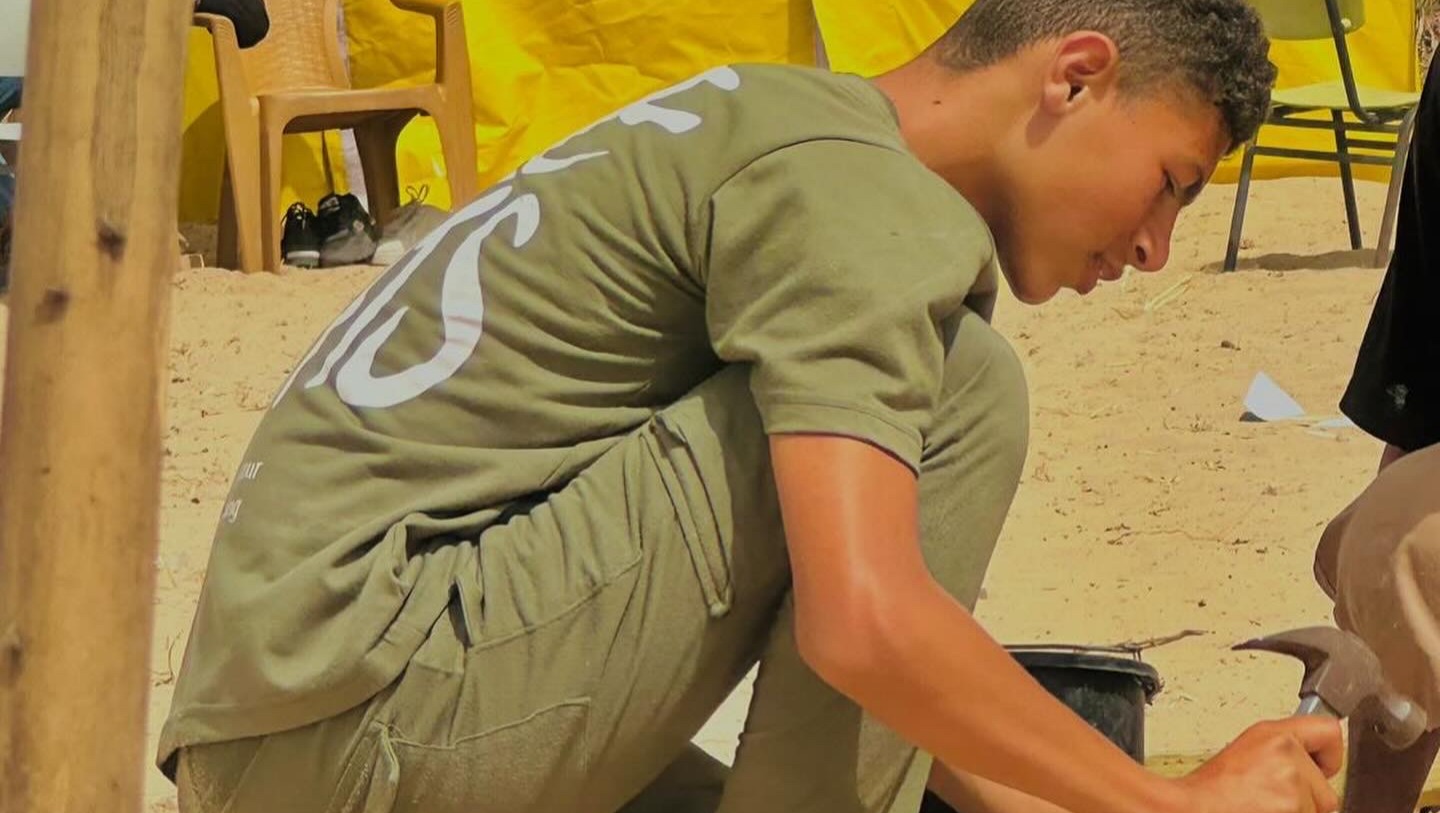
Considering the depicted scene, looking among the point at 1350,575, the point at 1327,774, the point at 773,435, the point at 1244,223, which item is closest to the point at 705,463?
the point at 773,435

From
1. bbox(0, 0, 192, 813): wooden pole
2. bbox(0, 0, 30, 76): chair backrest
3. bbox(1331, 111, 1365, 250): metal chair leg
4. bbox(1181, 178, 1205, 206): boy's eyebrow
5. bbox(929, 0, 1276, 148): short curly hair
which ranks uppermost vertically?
bbox(0, 0, 192, 813): wooden pole

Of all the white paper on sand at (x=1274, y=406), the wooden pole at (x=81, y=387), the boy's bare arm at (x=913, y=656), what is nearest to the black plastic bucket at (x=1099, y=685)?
the boy's bare arm at (x=913, y=656)

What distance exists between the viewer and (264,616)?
75.3 inches

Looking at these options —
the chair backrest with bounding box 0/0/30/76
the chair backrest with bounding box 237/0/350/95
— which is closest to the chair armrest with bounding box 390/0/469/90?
the chair backrest with bounding box 237/0/350/95

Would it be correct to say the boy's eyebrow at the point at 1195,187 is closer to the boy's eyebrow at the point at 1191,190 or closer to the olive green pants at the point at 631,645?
the boy's eyebrow at the point at 1191,190

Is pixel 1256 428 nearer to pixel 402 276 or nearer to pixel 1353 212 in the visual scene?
pixel 1353 212

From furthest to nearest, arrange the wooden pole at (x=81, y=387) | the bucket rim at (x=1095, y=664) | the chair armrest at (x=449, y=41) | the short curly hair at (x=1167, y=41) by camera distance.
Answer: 1. the chair armrest at (x=449, y=41)
2. the bucket rim at (x=1095, y=664)
3. the short curly hair at (x=1167, y=41)
4. the wooden pole at (x=81, y=387)

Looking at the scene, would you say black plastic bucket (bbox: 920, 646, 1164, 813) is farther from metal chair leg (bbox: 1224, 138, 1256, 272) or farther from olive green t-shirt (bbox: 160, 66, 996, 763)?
metal chair leg (bbox: 1224, 138, 1256, 272)

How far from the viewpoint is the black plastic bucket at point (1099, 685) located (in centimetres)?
246

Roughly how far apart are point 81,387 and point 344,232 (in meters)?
5.84

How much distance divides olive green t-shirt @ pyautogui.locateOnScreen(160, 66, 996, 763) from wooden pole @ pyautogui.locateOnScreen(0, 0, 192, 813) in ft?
1.07

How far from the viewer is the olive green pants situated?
1.90 meters

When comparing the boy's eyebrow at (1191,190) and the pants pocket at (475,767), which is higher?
the boy's eyebrow at (1191,190)

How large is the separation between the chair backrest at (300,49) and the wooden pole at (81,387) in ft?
20.6
